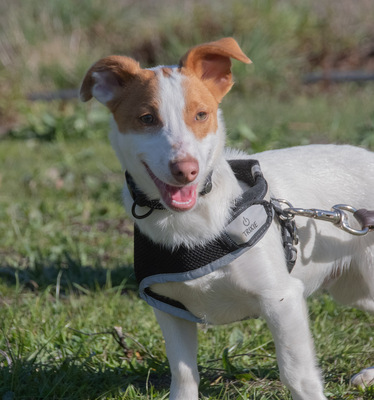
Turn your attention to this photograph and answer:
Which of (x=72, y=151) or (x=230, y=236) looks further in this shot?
(x=72, y=151)

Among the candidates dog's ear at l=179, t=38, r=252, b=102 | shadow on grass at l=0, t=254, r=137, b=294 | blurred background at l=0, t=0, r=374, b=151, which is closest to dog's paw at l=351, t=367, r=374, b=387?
dog's ear at l=179, t=38, r=252, b=102

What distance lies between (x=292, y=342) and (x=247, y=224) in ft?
1.62

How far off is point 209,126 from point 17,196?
3766mm

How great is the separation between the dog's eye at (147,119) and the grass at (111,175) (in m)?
1.16

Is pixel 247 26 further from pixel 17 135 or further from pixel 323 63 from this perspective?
pixel 17 135

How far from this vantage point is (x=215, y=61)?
275 centimetres

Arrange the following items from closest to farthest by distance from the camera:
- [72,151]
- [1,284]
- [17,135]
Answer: [1,284], [72,151], [17,135]

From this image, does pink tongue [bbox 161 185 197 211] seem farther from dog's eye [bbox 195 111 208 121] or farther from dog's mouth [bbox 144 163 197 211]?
dog's eye [bbox 195 111 208 121]

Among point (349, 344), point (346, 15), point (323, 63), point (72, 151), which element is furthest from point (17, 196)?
point (346, 15)

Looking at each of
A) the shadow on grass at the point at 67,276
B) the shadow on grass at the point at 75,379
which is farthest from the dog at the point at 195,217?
the shadow on grass at the point at 67,276

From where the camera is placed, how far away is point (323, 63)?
1138 cm

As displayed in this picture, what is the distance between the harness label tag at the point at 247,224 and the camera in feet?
8.23

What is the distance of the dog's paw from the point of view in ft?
9.61

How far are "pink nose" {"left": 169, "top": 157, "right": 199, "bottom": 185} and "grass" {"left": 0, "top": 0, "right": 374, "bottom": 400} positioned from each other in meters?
1.03
